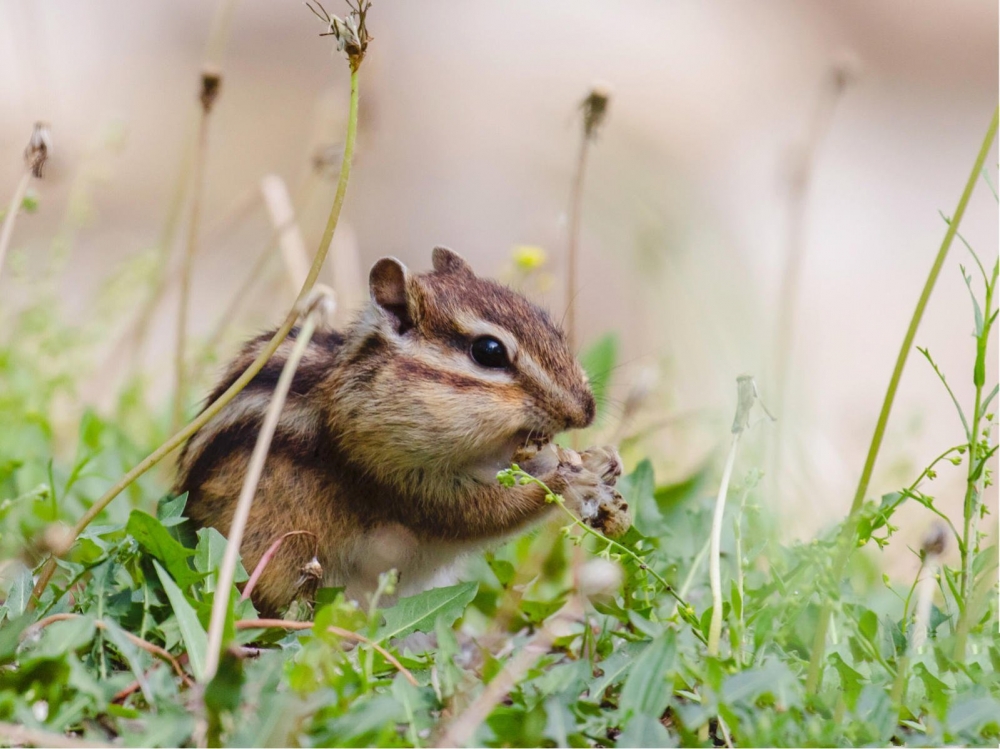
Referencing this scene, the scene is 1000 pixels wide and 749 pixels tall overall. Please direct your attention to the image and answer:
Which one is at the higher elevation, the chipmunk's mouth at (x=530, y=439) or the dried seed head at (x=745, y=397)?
the dried seed head at (x=745, y=397)

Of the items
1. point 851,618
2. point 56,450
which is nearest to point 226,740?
point 851,618

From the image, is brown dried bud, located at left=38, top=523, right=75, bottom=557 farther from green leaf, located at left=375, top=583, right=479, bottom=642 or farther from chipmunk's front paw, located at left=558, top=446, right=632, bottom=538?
chipmunk's front paw, located at left=558, top=446, right=632, bottom=538

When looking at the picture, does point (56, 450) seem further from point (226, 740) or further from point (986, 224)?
point (986, 224)

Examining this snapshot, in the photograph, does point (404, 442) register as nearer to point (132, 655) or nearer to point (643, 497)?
point (643, 497)

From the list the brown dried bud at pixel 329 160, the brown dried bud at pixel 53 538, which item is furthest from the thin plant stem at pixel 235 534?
the brown dried bud at pixel 329 160

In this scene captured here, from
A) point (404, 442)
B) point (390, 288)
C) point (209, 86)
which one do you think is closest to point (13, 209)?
point (209, 86)

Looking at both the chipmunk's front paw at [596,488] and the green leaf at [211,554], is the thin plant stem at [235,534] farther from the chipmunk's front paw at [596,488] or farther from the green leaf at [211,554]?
the chipmunk's front paw at [596,488]

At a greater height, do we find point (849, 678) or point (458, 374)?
point (458, 374)
